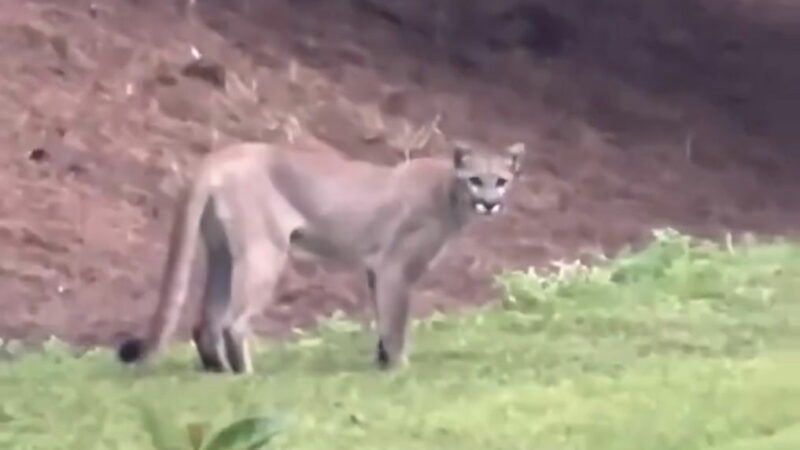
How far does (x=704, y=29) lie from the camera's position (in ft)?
43.6

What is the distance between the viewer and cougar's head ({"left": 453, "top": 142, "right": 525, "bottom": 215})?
5.76 m

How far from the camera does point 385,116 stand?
10383 mm

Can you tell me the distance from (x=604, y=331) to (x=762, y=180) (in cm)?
574

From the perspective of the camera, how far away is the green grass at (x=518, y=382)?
388 cm

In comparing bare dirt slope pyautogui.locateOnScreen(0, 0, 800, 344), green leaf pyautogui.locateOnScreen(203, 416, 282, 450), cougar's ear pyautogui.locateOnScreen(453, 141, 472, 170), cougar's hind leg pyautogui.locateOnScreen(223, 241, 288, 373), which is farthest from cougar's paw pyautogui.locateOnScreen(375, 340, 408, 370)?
green leaf pyautogui.locateOnScreen(203, 416, 282, 450)

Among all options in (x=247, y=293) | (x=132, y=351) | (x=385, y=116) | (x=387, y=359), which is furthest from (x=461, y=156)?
(x=385, y=116)

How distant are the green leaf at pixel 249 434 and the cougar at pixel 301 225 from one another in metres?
2.91

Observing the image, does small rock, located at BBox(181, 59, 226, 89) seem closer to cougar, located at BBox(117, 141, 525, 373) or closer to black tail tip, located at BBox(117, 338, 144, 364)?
cougar, located at BBox(117, 141, 525, 373)

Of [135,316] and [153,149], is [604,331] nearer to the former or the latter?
[135,316]

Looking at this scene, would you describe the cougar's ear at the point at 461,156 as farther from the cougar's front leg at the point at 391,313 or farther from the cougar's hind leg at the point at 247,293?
the cougar's hind leg at the point at 247,293

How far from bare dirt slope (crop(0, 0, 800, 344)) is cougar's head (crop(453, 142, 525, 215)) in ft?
3.79

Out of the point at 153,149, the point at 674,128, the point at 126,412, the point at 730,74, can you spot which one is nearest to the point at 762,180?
the point at 674,128

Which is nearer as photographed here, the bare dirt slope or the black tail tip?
the black tail tip

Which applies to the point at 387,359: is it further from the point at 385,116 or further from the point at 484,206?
the point at 385,116
